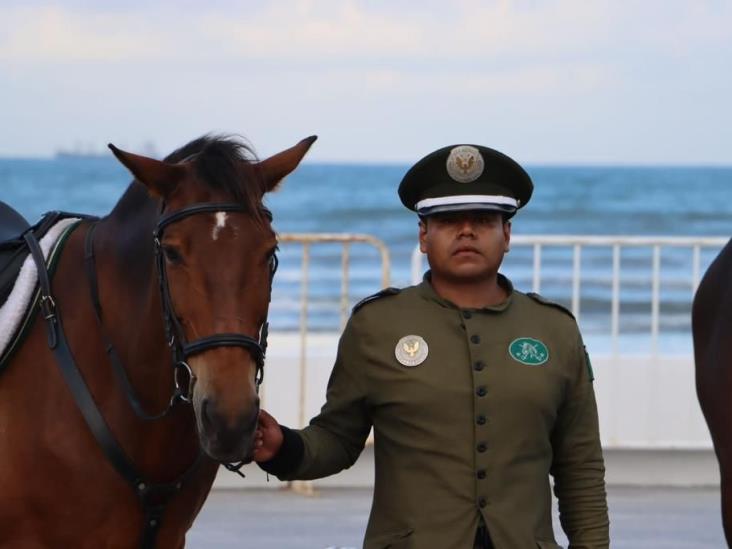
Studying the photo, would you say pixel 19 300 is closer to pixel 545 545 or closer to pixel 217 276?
pixel 217 276

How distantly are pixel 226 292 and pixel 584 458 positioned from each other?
0.83 meters

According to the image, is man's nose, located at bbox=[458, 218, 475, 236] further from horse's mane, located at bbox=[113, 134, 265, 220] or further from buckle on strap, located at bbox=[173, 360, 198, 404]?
buckle on strap, located at bbox=[173, 360, 198, 404]

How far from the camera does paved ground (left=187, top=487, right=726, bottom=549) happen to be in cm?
636

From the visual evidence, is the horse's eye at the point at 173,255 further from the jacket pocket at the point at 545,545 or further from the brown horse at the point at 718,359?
the brown horse at the point at 718,359

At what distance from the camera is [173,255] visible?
10.6 feet

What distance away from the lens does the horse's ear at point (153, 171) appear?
3324 mm

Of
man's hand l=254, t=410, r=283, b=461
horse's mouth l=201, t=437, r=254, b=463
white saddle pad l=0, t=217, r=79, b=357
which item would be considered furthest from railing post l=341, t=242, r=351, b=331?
horse's mouth l=201, t=437, r=254, b=463

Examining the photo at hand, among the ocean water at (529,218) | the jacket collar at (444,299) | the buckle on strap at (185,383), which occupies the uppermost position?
the jacket collar at (444,299)

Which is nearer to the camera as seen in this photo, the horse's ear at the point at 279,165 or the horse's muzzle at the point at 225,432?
the horse's muzzle at the point at 225,432

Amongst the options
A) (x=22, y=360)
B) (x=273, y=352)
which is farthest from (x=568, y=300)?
(x=22, y=360)

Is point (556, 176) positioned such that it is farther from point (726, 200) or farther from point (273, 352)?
point (273, 352)

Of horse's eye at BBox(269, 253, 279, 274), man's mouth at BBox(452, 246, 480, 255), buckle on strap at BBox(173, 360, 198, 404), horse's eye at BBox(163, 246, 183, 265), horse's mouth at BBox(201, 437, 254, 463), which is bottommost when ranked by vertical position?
horse's mouth at BBox(201, 437, 254, 463)

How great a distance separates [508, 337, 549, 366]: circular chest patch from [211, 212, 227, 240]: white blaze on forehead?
65cm

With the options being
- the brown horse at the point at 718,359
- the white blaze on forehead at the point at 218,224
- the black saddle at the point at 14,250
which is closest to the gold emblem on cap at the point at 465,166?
the white blaze on forehead at the point at 218,224
